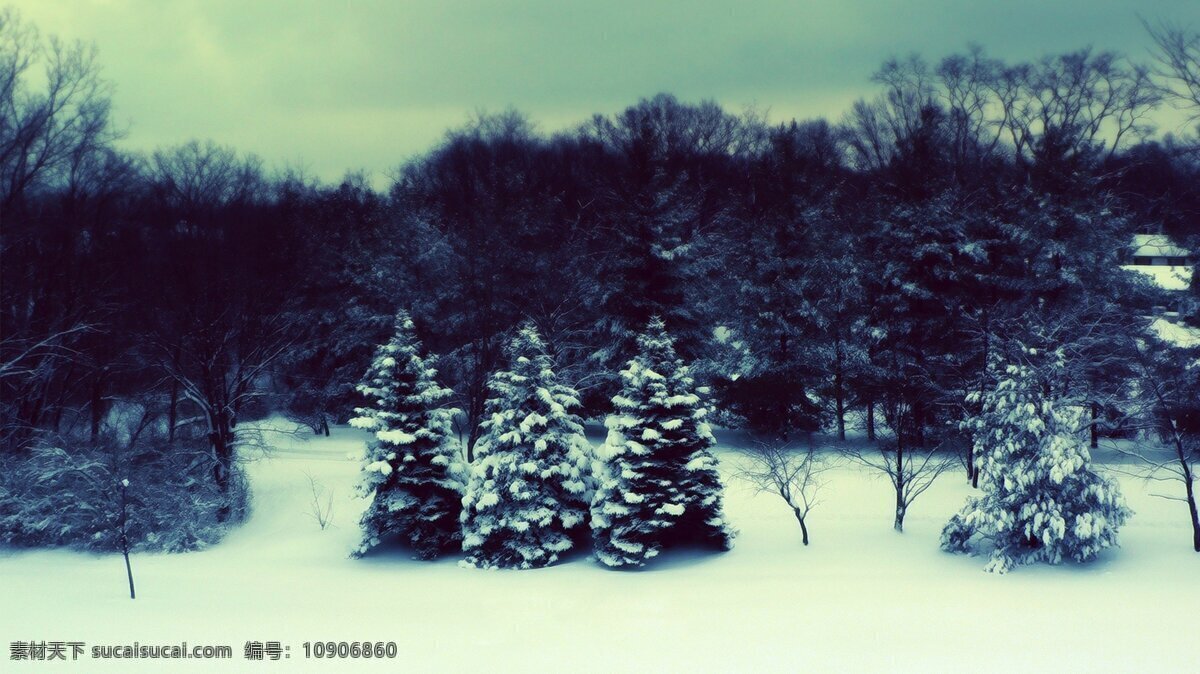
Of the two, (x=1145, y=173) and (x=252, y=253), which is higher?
(x=1145, y=173)

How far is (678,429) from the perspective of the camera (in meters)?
19.6

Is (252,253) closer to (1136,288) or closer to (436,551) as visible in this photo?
(436,551)

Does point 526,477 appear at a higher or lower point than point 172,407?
lower

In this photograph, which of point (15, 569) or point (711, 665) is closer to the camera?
point (711, 665)

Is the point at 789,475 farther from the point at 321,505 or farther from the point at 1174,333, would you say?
the point at 1174,333

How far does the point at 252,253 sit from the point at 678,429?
75.2ft

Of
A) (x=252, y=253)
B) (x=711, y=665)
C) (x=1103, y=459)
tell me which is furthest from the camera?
(x=252, y=253)

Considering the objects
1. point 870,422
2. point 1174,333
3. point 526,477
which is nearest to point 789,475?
point 526,477

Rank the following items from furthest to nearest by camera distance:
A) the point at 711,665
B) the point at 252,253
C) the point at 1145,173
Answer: the point at 1145,173 → the point at 252,253 → the point at 711,665

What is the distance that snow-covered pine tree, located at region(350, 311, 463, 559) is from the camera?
20531 millimetres

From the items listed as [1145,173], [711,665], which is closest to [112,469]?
[711,665]

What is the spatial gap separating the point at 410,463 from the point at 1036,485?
48.2 feet

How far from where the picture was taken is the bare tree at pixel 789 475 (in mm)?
20828

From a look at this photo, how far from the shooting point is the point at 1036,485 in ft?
56.9
